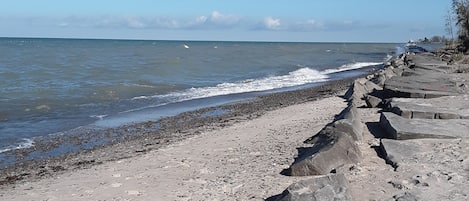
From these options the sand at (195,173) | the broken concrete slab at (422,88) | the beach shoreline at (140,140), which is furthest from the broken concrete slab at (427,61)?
the sand at (195,173)

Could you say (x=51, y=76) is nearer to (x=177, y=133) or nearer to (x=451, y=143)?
(x=177, y=133)

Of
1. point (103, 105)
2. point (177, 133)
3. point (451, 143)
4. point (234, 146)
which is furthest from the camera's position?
point (103, 105)

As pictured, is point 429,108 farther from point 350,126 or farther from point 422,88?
point 422,88

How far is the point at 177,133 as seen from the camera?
1152cm

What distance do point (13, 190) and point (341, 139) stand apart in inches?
180

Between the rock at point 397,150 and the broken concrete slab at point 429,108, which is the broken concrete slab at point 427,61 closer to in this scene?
the broken concrete slab at point 429,108

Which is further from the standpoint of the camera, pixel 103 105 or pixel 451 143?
pixel 103 105

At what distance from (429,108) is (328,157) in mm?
3604

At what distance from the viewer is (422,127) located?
7.67 m

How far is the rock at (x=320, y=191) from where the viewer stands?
477 cm

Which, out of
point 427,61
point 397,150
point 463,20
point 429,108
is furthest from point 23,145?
point 463,20

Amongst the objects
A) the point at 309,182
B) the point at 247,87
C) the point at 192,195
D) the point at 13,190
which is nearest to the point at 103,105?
the point at 247,87

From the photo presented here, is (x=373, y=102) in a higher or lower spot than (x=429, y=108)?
lower

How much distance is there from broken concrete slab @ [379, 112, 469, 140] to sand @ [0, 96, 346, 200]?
139 cm
